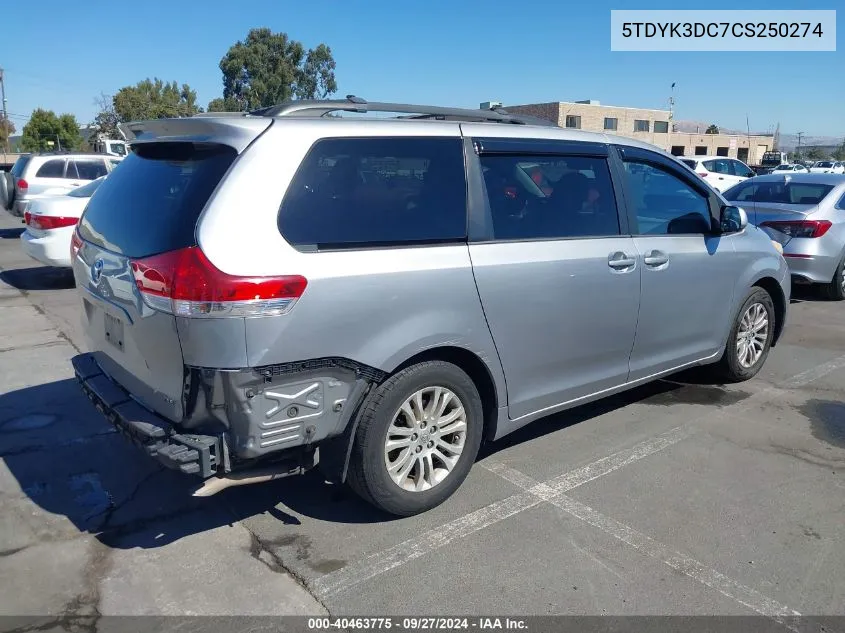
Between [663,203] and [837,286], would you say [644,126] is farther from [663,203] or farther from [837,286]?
[663,203]

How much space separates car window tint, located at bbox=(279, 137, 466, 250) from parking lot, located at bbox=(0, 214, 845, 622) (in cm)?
147

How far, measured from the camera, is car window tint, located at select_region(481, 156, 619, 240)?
3857mm

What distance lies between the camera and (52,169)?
1547cm

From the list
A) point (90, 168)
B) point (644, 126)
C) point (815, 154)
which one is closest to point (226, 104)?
point (644, 126)

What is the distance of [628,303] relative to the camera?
4.43 m

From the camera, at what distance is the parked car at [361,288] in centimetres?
295

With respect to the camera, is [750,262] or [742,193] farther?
[742,193]

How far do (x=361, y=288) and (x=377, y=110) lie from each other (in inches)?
46.2

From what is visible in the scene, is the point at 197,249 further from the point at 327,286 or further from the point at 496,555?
the point at 496,555

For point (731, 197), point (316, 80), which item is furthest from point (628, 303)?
point (316, 80)

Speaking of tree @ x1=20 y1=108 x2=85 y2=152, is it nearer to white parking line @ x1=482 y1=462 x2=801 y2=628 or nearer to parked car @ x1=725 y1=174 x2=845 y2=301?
parked car @ x1=725 y1=174 x2=845 y2=301

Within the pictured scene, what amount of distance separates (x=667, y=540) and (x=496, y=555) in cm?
87

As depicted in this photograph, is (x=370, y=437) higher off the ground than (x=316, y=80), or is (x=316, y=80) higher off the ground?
(x=316, y=80)

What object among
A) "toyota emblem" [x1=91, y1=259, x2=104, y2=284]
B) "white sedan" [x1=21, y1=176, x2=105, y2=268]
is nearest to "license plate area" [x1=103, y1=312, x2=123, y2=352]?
"toyota emblem" [x1=91, y1=259, x2=104, y2=284]
